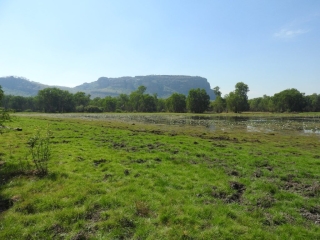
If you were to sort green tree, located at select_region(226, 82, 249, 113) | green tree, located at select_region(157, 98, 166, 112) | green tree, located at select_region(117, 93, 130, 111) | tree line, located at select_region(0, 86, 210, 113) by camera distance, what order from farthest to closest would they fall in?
green tree, located at select_region(117, 93, 130, 111) → green tree, located at select_region(157, 98, 166, 112) → tree line, located at select_region(0, 86, 210, 113) → green tree, located at select_region(226, 82, 249, 113)

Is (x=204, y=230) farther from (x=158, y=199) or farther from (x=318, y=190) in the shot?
(x=318, y=190)

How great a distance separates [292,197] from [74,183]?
1031 cm

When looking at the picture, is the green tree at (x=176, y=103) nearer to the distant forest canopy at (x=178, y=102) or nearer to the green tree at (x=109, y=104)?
the distant forest canopy at (x=178, y=102)

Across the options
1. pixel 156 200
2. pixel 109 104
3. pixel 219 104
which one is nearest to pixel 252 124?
pixel 156 200

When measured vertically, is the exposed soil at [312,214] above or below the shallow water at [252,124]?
below

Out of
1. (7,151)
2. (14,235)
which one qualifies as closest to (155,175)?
(14,235)

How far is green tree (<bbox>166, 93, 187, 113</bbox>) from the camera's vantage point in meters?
152

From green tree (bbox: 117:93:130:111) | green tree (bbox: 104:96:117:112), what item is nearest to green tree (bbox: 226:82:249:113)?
green tree (bbox: 117:93:130:111)

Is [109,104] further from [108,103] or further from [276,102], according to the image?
[276,102]

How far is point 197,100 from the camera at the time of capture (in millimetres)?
144625

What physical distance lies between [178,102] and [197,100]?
15145mm

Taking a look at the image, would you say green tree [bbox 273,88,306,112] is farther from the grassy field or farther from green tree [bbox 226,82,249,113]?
the grassy field

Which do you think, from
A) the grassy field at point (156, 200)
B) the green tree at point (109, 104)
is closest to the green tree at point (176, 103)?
the green tree at point (109, 104)

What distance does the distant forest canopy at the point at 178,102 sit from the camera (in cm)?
13809
